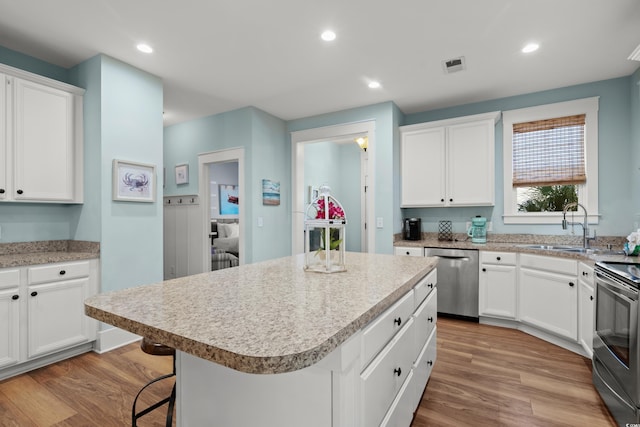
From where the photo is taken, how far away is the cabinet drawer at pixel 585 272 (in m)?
2.40

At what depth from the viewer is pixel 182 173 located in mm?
4668

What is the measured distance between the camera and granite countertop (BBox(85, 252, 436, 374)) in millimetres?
706

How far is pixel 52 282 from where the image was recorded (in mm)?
2451

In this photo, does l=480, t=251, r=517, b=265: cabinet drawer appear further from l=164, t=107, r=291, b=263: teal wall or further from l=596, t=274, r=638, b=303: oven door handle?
l=164, t=107, r=291, b=263: teal wall

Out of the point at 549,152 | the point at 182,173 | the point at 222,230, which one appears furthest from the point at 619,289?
the point at 222,230

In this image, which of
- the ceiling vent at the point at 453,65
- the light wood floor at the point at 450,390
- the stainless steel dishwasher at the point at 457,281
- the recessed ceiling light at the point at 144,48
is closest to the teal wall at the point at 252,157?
the recessed ceiling light at the point at 144,48

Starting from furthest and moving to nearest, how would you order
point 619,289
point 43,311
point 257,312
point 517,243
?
point 517,243, point 43,311, point 619,289, point 257,312

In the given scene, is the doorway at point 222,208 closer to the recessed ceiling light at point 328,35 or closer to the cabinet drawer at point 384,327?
the recessed ceiling light at point 328,35

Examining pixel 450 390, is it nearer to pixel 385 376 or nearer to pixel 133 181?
pixel 385 376

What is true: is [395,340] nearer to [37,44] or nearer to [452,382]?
[452,382]

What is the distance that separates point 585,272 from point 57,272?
4.23 metres

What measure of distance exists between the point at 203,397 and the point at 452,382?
1.85 meters

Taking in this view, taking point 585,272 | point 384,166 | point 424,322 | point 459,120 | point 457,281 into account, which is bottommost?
point 457,281

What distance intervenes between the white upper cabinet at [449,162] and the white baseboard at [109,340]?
335 centimetres
